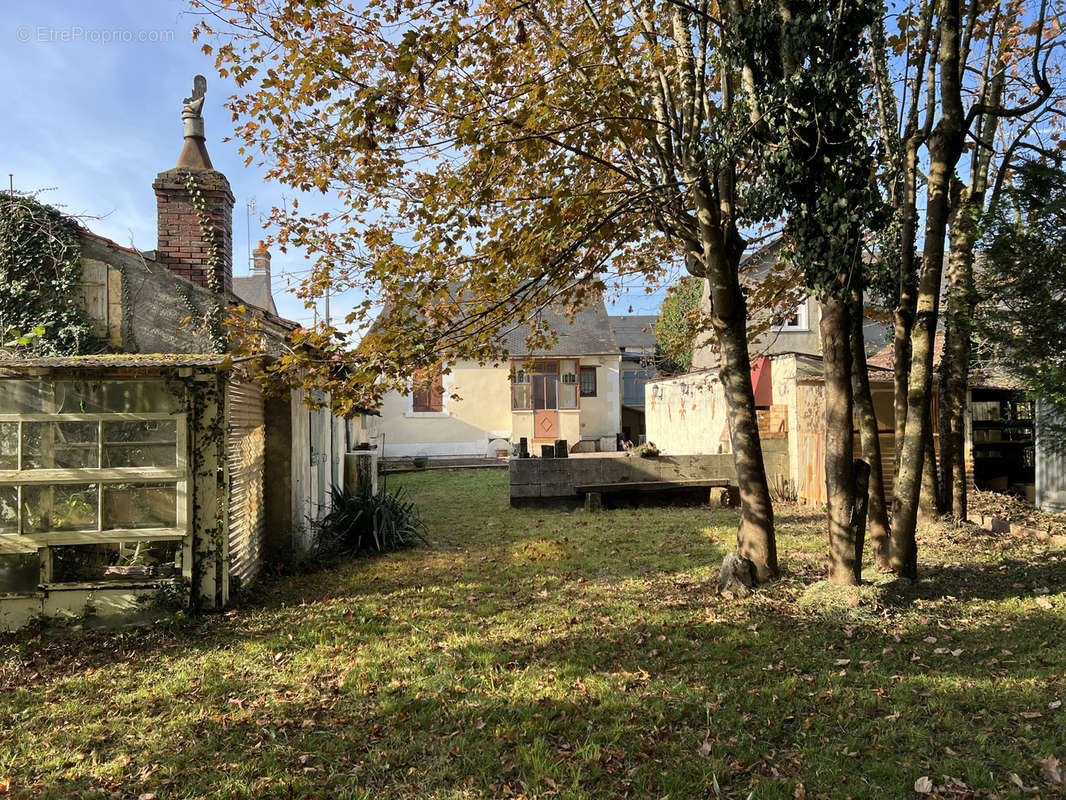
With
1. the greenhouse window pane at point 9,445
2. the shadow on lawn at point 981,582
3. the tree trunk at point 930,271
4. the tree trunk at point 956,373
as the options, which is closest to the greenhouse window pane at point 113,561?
the greenhouse window pane at point 9,445

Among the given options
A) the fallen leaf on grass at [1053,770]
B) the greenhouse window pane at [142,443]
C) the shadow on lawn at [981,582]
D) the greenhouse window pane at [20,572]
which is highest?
the greenhouse window pane at [142,443]

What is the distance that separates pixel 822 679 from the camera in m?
4.49

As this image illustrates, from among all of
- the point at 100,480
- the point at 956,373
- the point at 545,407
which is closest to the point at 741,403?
the point at 956,373

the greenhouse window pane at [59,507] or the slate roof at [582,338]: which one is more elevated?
the slate roof at [582,338]

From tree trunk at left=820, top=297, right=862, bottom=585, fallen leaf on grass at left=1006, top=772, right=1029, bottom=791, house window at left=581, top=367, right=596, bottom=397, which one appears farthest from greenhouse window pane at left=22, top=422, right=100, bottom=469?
house window at left=581, top=367, right=596, bottom=397

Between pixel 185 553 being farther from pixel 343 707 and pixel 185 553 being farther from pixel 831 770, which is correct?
pixel 831 770

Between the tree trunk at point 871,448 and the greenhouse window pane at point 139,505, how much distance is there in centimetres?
678

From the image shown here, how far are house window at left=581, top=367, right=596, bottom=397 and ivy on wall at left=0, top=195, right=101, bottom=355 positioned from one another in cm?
1891

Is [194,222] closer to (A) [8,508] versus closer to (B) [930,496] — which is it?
(A) [8,508]

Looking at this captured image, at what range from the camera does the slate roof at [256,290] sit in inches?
1176

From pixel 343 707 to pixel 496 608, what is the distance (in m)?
2.27

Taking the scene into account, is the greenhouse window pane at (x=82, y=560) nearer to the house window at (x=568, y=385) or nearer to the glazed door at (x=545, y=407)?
the glazed door at (x=545, y=407)

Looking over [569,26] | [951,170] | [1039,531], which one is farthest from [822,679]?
[569,26]

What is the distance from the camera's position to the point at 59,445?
5836 millimetres
